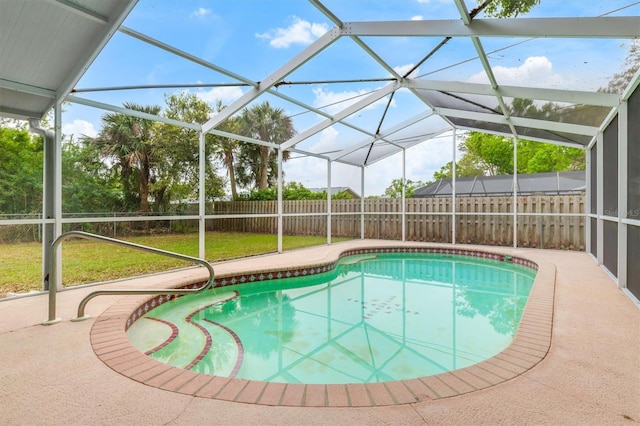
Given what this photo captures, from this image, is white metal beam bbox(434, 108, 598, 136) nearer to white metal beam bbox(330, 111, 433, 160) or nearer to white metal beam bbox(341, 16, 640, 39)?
white metal beam bbox(330, 111, 433, 160)

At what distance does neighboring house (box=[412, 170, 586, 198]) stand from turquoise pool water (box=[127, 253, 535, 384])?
5.06 metres

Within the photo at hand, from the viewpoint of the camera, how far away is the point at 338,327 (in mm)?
4258

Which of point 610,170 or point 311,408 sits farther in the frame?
point 610,170

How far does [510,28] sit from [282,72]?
3.31m

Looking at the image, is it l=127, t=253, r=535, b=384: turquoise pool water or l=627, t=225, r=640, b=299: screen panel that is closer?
l=127, t=253, r=535, b=384: turquoise pool water

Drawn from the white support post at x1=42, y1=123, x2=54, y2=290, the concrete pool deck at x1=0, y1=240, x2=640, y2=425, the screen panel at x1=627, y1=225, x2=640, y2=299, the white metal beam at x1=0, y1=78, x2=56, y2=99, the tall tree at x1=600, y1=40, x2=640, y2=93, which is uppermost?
the tall tree at x1=600, y1=40, x2=640, y2=93

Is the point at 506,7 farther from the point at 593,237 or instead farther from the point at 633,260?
the point at 593,237

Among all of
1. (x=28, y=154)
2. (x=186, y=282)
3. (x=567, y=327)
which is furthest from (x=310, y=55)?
(x=28, y=154)

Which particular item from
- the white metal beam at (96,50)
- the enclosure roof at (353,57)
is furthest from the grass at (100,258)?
the enclosure roof at (353,57)

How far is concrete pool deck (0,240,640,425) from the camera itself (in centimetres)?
175

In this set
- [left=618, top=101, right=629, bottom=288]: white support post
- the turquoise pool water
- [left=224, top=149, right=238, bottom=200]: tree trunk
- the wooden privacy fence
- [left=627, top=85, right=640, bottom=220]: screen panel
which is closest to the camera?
the turquoise pool water

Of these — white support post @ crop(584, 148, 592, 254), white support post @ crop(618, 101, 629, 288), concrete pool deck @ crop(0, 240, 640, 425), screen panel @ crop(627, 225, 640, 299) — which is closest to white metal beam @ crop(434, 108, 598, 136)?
white support post @ crop(584, 148, 592, 254)

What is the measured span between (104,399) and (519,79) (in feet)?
20.5

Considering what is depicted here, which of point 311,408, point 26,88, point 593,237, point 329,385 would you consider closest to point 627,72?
point 329,385
